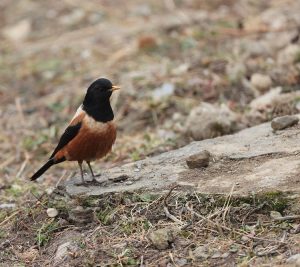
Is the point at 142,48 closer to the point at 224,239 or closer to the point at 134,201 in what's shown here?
the point at 134,201

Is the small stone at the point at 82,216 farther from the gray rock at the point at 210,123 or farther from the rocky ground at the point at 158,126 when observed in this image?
the gray rock at the point at 210,123

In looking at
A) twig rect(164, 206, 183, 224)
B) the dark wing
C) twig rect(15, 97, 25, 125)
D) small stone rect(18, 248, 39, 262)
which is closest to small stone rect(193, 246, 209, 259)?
twig rect(164, 206, 183, 224)

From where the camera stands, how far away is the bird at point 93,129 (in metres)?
5.87

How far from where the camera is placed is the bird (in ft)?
19.2

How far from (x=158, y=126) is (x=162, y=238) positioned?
3353mm

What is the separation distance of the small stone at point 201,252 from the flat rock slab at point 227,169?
527 mm

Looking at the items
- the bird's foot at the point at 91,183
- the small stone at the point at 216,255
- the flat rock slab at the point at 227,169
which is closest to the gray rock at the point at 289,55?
the flat rock slab at the point at 227,169

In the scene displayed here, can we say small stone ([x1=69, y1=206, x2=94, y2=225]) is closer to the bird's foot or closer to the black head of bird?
the bird's foot

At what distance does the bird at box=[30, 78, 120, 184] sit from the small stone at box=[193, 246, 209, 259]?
1531mm

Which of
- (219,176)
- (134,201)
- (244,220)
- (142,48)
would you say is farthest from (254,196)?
(142,48)

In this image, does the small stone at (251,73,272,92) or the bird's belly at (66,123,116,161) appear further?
the small stone at (251,73,272,92)

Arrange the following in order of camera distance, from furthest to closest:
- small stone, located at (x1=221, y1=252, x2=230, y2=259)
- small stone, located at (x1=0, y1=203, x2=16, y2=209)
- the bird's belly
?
1. small stone, located at (x1=0, y1=203, x2=16, y2=209)
2. the bird's belly
3. small stone, located at (x1=221, y1=252, x2=230, y2=259)

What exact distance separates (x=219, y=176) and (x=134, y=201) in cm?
61

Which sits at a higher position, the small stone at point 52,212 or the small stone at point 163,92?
the small stone at point 52,212
